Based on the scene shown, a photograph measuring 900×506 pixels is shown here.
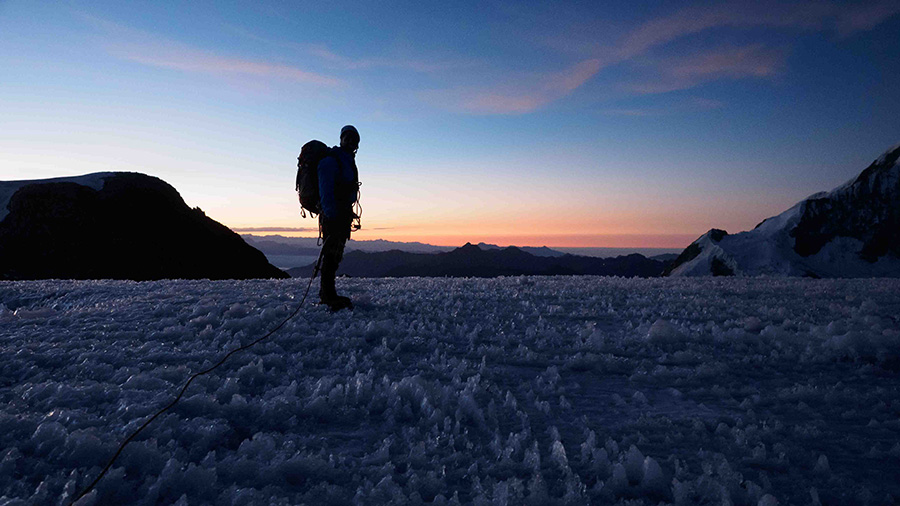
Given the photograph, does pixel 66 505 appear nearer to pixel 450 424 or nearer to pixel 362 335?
pixel 450 424

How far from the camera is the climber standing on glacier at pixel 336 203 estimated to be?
261 inches

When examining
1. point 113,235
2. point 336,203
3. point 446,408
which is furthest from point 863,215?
point 113,235

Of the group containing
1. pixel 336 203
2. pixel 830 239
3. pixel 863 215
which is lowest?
pixel 336 203

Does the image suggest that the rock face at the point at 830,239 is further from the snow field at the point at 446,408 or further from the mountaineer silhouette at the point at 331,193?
the mountaineer silhouette at the point at 331,193

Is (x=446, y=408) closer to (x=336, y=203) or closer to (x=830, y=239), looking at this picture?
(x=336, y=203)

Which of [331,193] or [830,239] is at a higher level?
[830,239]

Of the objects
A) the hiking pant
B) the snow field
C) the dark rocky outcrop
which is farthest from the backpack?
the dark rocky outcrop

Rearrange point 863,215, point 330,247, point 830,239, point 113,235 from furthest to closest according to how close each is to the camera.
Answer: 1. point 830,239
2. point 863,215
3. point 113,235
4. point 330,247

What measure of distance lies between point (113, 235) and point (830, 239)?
77.7 m

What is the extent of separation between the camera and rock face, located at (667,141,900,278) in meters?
46.0

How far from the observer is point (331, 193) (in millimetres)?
6629

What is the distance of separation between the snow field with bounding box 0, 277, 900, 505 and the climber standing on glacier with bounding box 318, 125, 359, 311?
63cm

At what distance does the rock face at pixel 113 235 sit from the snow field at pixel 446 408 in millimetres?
40319

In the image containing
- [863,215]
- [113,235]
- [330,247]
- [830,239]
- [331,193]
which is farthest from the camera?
[830,239]
